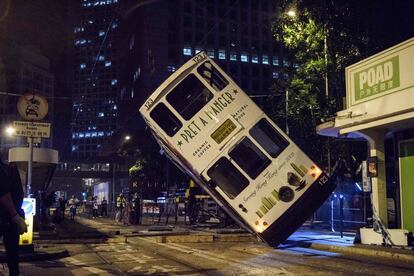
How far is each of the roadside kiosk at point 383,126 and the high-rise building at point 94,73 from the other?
158 m

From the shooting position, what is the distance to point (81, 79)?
611 ft

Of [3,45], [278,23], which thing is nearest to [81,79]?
[3,45]

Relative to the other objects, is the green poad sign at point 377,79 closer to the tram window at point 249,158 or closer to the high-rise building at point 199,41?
the tram window at point 249,158

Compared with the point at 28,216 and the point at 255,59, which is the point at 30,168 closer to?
the point at 28,216

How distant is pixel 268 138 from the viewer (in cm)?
1236

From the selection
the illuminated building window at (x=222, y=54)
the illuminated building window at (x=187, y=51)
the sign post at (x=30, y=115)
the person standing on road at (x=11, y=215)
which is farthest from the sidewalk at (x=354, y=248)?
the illuminated building window at (x=222, y=54)

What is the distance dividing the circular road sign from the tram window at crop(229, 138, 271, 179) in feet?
18.1

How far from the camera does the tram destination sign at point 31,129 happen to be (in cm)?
1364

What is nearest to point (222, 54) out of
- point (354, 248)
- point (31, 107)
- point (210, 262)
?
point (31, 107)

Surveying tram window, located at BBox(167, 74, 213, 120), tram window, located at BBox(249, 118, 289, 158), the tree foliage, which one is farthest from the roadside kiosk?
the tree foliage

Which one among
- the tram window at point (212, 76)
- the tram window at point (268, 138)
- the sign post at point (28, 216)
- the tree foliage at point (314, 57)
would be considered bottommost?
the sign post at point (28, 216)

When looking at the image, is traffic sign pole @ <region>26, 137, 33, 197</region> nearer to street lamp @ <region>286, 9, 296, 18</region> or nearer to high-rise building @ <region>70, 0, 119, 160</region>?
street lamp @ <region>286, 9, 296, 18</region>

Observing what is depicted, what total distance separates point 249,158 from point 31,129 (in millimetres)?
5940

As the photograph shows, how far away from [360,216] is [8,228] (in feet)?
48.8
